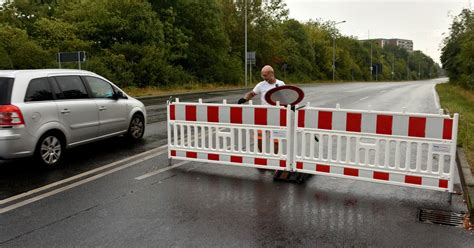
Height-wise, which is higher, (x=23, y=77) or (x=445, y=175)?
(x=23, y=77)

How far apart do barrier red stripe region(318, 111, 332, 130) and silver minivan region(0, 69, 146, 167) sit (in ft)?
14.3

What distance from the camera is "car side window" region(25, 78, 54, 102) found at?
22.8 feet

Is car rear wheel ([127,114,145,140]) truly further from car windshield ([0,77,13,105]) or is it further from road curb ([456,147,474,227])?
road curb ([456,147,474,227])

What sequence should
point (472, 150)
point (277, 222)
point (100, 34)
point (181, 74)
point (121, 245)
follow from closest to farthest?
1. point (121, 245)
2. point (277, 222)
3. point (472, 150)
4. point (100, 34)
5. point (181, 74)

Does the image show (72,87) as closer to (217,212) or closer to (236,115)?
(236,115)

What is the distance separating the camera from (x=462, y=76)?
36.3 m

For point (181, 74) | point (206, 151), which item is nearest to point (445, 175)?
point (206, 151)

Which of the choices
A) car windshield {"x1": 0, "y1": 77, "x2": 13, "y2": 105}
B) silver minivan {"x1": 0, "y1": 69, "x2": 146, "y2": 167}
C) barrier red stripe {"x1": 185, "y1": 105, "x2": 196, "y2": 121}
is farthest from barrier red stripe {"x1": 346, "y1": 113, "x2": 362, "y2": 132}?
car windshield {"x1": 0, "y1": 77, "x2": 13, "y2": 105}

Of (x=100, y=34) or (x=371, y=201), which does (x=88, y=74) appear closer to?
(x=371, y=201)

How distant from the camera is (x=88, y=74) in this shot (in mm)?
8469

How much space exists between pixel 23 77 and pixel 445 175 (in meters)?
6.43

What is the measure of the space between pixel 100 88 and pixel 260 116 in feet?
12.4

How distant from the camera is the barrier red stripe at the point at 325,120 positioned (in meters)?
6.11

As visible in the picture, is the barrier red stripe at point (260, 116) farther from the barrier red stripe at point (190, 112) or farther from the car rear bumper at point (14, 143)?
the car rear bumper at point (14, 143)
